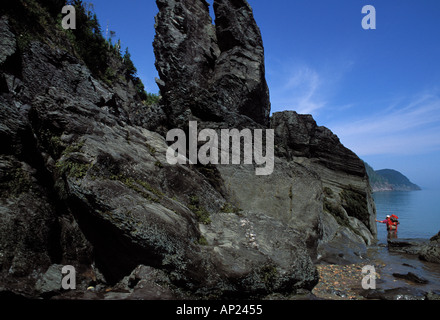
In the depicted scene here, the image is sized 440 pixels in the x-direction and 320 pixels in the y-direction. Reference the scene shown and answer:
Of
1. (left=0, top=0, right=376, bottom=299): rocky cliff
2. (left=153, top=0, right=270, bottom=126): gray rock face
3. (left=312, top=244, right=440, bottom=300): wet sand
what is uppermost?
(left=153, top=0, right=270, bottom=126): gray rock face

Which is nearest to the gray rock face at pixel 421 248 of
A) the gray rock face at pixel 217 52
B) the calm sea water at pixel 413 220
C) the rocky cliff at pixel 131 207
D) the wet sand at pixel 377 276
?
the wet sand at pixel 377 276

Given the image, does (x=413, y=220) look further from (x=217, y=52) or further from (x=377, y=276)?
(x=217, y=52)

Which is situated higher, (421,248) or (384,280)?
(421,248)

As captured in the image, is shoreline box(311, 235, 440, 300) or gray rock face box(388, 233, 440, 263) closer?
shoreline box(311, 235, 440, 300)

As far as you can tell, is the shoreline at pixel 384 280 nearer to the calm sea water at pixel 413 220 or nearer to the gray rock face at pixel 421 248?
the gray rock face at pixel 421 248

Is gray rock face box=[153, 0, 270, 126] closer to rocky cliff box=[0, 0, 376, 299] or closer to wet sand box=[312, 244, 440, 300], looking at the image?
rocky cliff box=[0, 0, 376, 299]

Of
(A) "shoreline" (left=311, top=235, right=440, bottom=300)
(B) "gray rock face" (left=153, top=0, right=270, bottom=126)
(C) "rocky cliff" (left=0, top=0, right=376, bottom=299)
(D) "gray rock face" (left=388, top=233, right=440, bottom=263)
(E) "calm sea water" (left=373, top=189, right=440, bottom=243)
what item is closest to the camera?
(C) "rocky cliff" (left=0, top=0, right=376, bottom=299)

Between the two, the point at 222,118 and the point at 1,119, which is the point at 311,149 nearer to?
the point at 222,118

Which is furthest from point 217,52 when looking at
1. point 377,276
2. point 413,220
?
point 413,220

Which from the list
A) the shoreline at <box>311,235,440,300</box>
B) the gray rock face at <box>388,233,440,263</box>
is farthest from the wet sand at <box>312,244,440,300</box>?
the gray rock face at <box>388,233,440,263</box>

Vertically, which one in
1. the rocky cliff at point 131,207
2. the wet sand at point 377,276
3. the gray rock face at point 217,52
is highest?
the gray rock face at point 217,52

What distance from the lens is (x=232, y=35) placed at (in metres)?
A: 37.4
